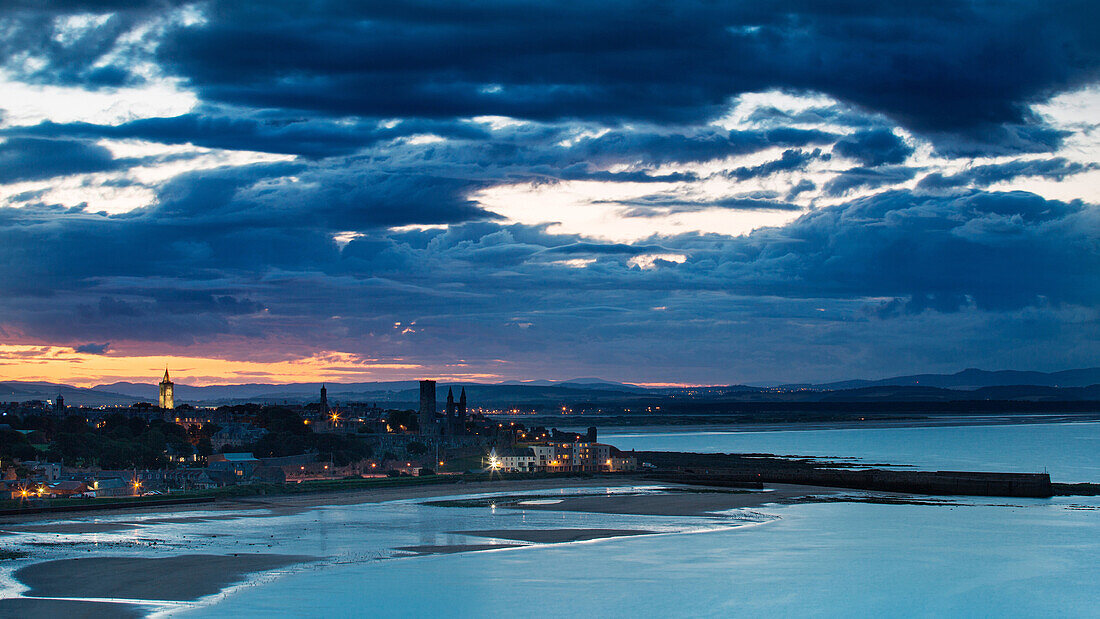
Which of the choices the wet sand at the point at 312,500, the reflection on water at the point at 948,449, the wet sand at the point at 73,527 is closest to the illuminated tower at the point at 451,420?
the reflection on water at the point at 948,449

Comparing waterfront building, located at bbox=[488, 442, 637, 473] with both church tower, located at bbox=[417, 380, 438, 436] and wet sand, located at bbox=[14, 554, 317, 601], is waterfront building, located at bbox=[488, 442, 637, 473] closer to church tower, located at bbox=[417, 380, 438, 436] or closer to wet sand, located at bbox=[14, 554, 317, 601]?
church tower, located at bbox=[417, 380, 438, 436]

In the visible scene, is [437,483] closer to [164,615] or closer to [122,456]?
[122,456]

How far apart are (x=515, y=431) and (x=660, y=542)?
10846 centimetres

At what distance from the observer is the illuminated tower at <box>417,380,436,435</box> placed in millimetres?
160125

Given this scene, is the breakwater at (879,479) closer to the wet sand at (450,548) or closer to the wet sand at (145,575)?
the wet sand at (450,548)

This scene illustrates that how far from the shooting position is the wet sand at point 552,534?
55.1m

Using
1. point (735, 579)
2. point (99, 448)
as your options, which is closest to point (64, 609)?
point (735, 579)

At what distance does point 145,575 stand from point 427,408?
119 metres

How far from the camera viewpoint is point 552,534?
57156mm

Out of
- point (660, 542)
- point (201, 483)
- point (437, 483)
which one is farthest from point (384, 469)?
point (660, 542)

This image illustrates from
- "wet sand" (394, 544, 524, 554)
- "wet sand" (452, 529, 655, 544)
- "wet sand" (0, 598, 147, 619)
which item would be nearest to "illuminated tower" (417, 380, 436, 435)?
"wet sand" (452, 529, 655, 544)

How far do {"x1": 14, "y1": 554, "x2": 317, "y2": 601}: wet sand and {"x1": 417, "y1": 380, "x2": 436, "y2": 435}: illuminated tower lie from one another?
111461 millimetres

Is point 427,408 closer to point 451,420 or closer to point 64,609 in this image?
point 451,420

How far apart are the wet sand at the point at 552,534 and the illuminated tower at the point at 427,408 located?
4008 inches
